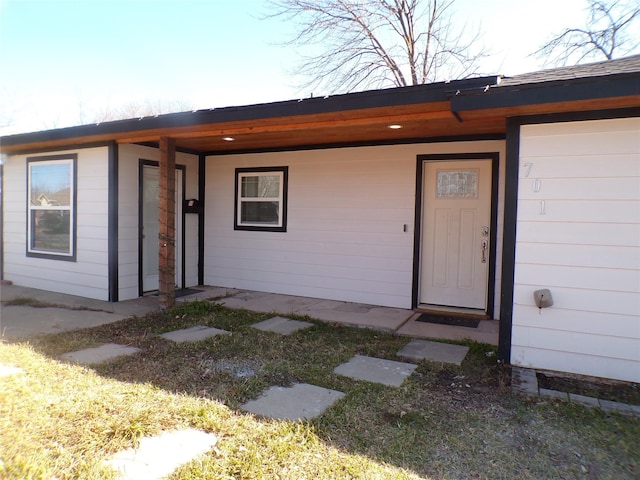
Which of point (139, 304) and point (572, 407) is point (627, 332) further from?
point (139, 304)

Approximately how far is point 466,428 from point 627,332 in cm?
173

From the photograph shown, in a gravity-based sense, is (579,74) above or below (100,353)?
above

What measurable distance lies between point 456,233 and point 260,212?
322 cm

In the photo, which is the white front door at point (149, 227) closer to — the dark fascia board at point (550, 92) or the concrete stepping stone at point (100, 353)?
the concrete stepping stone at point (100, 353)

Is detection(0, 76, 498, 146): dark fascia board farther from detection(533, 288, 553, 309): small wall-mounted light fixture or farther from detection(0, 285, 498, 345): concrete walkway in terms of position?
detection(0, 285, 498, 345): concrete walkway

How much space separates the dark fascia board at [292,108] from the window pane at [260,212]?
2.26m

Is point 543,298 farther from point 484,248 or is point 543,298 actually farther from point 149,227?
point 149,227

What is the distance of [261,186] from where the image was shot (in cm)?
710

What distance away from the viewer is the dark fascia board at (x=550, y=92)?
298 cm

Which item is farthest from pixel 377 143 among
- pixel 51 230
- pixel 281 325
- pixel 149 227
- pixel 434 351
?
pixel 51 230

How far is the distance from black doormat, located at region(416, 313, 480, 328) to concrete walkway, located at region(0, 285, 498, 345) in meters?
0.10

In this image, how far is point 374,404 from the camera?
118 inches

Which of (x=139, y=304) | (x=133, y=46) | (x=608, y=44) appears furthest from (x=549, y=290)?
(x=133, y=46)

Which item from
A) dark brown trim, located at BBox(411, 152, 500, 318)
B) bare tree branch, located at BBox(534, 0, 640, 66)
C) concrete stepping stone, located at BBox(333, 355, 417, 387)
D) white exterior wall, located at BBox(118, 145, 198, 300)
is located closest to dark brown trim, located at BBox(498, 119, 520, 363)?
concrete stepping stone, located at BBox(333, 355, 417, 387)
